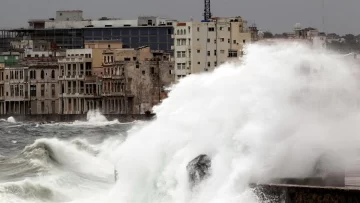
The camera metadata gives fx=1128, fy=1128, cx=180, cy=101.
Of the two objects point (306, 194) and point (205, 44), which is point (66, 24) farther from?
point (306, 194)

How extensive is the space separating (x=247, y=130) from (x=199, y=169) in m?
1.11

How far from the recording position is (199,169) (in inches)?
782

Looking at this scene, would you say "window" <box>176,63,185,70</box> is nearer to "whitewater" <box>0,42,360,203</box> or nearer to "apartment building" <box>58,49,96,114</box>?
"apartment building" <box>58,49,96,114</box>

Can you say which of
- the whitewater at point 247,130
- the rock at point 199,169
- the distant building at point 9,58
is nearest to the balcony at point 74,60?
the distant building at point 9,58


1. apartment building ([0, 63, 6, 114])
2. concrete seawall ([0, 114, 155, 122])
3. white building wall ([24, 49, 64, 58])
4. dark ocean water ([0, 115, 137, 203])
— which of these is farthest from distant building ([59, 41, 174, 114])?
dark ocean water ([0, 115, 137, 203])

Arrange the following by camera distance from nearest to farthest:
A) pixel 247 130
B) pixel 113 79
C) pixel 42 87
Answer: pixel 247 130
pixel 113 79
pixel 42 87

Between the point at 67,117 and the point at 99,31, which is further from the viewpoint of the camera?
the point at 99,31

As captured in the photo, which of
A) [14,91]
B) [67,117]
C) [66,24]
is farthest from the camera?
[66,24]

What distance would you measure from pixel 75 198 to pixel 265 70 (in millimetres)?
7673

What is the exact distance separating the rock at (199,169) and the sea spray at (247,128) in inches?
6.5

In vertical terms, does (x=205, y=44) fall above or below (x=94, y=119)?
above

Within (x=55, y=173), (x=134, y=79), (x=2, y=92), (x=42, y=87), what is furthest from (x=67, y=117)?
(x=55, y=173)

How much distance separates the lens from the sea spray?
63.1ft

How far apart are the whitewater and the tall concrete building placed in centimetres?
6204
